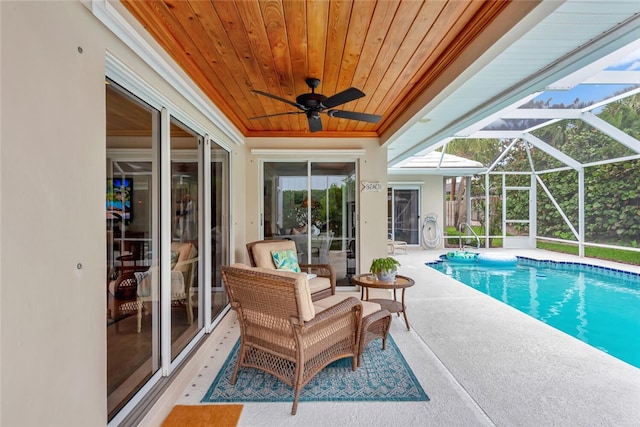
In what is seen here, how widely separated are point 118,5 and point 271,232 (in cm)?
390

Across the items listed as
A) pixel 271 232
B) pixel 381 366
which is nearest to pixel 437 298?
pixel 381 366

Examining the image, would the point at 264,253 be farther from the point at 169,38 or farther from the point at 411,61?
the point at 411,61

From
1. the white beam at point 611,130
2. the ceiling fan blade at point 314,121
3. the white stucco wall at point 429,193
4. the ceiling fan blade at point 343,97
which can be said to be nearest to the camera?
the ceiling fan blade at point 343,97

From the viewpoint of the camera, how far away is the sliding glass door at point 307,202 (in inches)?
206

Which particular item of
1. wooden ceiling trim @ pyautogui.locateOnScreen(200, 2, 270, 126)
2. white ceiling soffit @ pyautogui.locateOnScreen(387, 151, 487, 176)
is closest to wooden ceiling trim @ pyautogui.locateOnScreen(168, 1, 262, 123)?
wooden ceiling trim @ pyautogui.locateOnScreen(200, 2, 270, 126)

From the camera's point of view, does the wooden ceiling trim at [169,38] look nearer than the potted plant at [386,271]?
Yes

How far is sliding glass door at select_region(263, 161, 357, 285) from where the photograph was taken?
5238mm

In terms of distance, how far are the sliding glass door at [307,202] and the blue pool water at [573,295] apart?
2.94m

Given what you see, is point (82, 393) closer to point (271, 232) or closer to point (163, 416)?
point (163, 416)

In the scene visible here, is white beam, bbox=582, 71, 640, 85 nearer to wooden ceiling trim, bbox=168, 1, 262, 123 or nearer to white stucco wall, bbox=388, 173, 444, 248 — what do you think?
wooden ceiling trim, bbox=168, 1, 262, 123

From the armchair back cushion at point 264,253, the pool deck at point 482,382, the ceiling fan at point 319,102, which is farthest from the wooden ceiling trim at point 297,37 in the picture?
the pool deck at point 482,382

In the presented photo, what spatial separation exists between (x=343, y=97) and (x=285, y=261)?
2252mm

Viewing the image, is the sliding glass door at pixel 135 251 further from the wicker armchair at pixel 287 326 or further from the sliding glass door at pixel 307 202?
the sliding glass door at pixel 307 202

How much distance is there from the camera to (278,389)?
2404 mm
